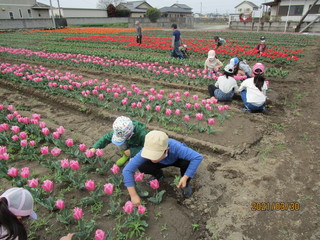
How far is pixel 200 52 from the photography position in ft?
40.5

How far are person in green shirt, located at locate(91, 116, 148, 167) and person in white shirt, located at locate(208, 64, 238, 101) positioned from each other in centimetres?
296

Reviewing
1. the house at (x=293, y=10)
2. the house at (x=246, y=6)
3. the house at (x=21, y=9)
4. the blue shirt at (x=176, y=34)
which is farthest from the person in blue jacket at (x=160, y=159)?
the house at (x=246, y=6)

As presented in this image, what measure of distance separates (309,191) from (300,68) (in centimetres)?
813

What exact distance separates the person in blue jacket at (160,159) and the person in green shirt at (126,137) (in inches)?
14.8

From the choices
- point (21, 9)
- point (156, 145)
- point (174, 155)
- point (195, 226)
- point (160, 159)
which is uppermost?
point (21, 9)

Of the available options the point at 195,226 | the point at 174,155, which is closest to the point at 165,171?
the point at 174,155

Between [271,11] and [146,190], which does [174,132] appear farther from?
[271,11]

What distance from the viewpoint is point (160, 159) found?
2494mm

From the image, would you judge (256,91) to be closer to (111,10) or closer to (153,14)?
(153,14)

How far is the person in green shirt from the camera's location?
2891 millimetres

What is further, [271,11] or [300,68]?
[271,11]

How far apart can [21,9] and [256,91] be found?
58.2 meters

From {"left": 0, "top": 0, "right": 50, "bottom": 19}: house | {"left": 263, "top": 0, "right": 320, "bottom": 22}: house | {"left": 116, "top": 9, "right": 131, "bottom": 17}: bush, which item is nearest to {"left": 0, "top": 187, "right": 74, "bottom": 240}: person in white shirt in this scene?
{"left": 263, "top": 0, "right": 320, "bottom": 22}: house

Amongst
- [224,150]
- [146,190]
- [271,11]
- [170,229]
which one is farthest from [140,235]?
[271,11]
